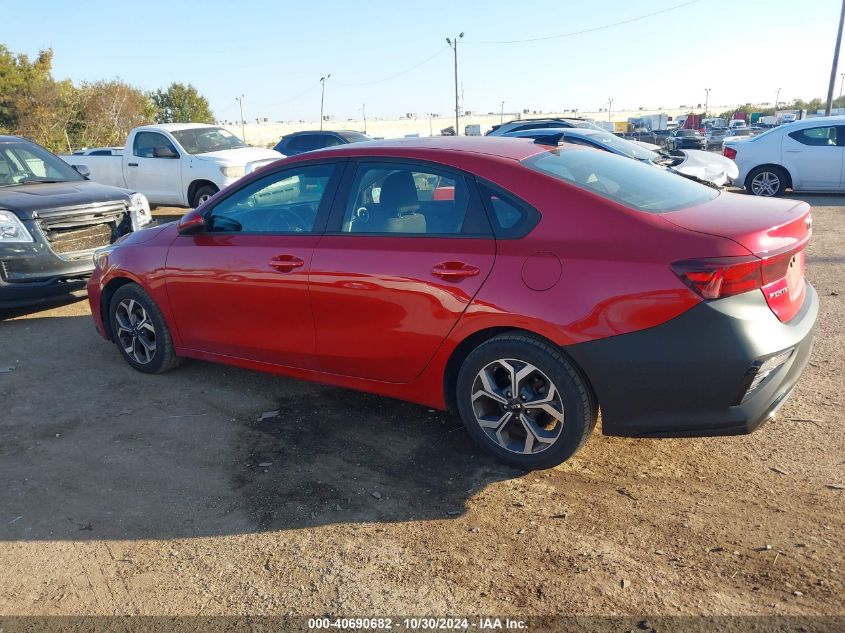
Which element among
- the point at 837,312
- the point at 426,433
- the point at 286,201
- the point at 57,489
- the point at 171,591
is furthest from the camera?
the point at 837,312

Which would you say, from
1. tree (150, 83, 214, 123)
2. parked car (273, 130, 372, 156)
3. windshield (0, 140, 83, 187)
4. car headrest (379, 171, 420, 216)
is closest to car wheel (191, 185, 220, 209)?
windshield (0, 140, 83, 187)

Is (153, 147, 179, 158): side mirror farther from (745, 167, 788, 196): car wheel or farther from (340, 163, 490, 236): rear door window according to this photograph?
(745, 167, 788, 196): car wheel

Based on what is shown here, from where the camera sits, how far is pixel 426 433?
425 centimetres

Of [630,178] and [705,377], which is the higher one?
[630,178]

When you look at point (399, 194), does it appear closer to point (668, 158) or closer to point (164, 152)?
point (164, 152)

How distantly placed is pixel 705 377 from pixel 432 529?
1.43 meters

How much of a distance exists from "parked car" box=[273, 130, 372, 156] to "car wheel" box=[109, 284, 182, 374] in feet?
39.0

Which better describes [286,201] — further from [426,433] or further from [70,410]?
[70,410]

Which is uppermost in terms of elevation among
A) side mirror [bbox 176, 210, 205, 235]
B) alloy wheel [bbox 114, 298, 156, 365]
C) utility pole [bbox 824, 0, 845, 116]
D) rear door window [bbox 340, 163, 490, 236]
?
utility pole [bbox 824, 0, 845, 116]

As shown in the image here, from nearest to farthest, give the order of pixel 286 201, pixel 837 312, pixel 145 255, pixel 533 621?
pixel 533 621 < pixel 286 201 < pixel 145 255 < pixel 837 312

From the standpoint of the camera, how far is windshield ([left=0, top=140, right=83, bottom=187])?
25.8ft

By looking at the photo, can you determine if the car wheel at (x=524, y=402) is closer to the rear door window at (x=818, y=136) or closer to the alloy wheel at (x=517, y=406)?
the alloy wheel at (x=517, y=406)

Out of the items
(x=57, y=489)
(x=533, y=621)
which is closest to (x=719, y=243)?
(x=533, y=621)

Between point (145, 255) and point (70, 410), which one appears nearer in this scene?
point (70, 410)
